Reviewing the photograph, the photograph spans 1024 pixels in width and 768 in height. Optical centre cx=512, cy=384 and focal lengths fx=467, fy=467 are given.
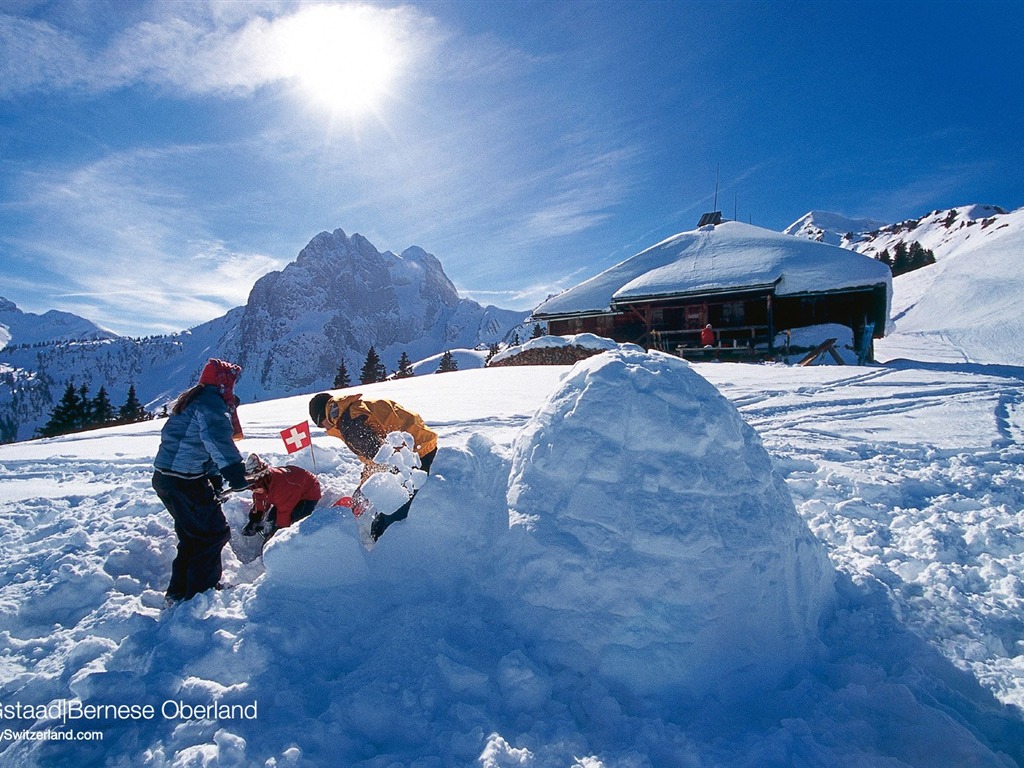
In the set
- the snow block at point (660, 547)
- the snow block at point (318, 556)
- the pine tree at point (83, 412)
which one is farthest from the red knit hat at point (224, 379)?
the pine tree at point (83, 412)

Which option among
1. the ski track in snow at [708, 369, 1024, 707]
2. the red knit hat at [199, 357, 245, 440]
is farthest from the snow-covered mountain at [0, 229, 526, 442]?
the red knit hat at [199, 357, 245, 440]

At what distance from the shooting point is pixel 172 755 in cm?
190

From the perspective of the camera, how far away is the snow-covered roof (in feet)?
46.6

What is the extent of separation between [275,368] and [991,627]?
187 m

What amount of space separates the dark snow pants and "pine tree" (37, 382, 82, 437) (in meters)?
28.2

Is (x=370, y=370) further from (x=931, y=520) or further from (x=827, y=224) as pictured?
(x=827, y=224)

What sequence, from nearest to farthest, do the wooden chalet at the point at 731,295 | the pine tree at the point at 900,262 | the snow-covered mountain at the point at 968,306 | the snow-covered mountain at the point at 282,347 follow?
the wooden chalet at the point at 731,295, the snow-covered mountain at the point at 968,306, the pine tree at the point at 900,262, the snow-covered mountain at the point at 282,347

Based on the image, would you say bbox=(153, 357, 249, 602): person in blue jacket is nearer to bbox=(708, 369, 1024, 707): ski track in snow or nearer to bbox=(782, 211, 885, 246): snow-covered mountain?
bbox=(708, 369, 1024, 707): ski track in snow

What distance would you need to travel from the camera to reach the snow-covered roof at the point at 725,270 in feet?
46.6

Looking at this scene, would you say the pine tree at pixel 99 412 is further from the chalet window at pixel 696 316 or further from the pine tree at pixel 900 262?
the pine tree at pixel 900 262

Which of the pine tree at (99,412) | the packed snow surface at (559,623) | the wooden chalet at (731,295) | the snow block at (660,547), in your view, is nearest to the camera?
the packed snow surface at (559,623)

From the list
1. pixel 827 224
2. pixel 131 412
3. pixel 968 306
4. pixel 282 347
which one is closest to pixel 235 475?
pixel 131 412

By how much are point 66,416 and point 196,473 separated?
29363 mm

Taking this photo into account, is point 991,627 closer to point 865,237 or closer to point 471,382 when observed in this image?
point 471,382
